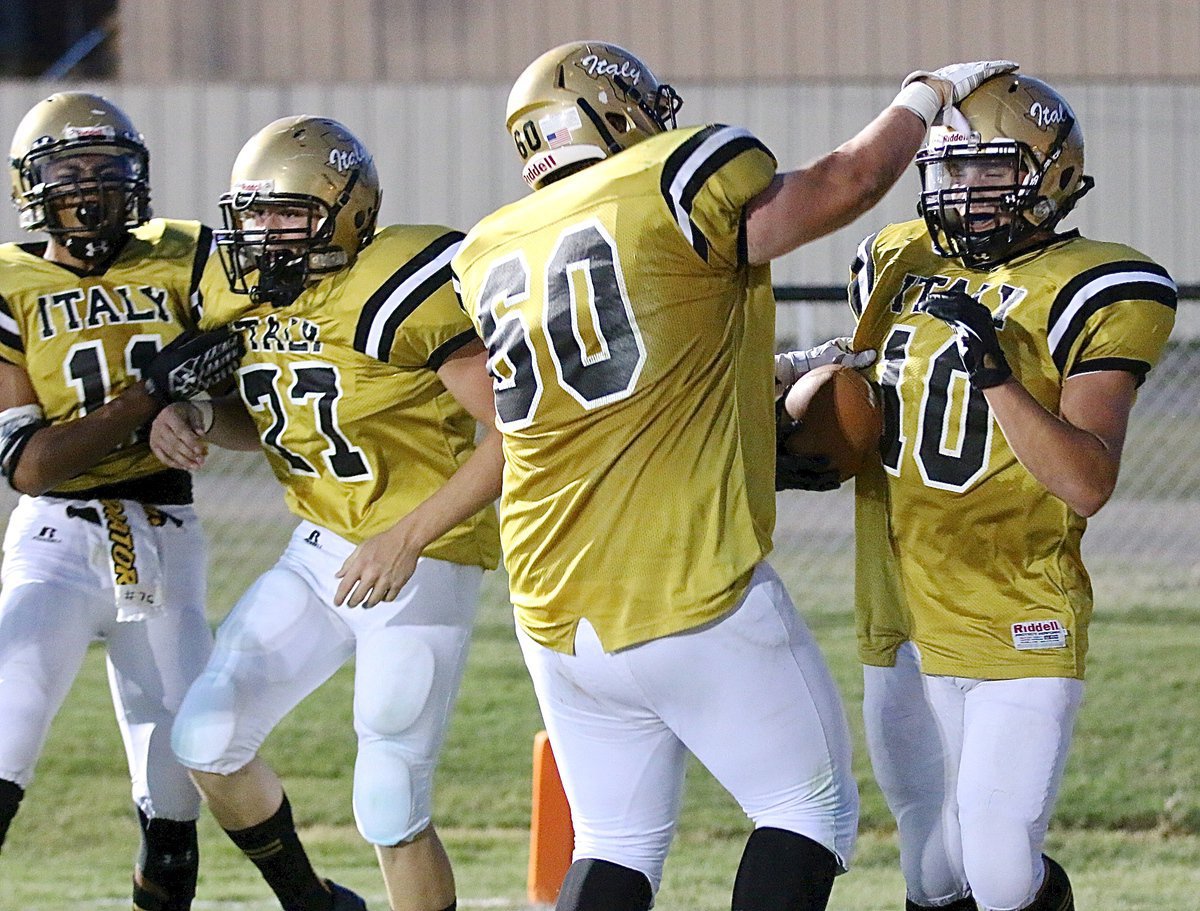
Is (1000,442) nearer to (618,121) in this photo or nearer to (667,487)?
(667,487)

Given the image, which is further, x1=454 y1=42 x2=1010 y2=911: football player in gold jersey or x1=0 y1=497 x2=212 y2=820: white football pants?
x1=0 y1=497 x2=212 y2=820: white football pants

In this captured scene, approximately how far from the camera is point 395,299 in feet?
11.2

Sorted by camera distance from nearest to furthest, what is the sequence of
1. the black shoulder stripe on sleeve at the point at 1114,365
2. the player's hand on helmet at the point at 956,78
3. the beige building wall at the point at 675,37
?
1. the player's hand on helmet at the point at 956,78
2. the black shoulder stripe on sleeve at the point at 1114,365
3. the beige building wall at the point at 675,37

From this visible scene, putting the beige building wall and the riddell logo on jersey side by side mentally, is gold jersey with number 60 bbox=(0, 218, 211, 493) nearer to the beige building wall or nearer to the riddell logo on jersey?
the riddell logo on jersey

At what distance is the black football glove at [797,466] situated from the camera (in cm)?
326

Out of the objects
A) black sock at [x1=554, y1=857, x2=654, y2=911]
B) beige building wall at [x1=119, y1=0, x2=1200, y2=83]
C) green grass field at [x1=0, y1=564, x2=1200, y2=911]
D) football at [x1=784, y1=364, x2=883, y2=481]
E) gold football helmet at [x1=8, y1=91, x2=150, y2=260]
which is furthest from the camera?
beige building wall at [x1=119, y1=0, x2=1200, y2=83]

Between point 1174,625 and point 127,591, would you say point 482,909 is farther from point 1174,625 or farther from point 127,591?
point 1174,625

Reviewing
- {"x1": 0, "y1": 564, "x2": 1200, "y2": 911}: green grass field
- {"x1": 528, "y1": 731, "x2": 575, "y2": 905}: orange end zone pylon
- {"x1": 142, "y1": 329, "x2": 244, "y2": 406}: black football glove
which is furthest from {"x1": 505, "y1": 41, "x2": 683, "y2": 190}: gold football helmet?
{"x1": 0, "y1": 564, "x2": 1200, "y2": 911}: green grass field

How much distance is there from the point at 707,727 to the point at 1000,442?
2.72ft

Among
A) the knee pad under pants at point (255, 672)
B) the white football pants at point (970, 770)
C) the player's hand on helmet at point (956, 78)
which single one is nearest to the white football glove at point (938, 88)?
the player's hand on helmet at point (956, 78)

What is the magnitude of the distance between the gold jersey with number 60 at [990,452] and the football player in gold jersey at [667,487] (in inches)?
18.5

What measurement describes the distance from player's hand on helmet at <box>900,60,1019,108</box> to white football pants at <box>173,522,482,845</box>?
4.66 ft

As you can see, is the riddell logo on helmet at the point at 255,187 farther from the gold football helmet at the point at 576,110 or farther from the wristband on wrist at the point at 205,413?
the gold football helmet at the point at 576,110

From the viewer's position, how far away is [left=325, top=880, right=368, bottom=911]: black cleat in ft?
12.5
